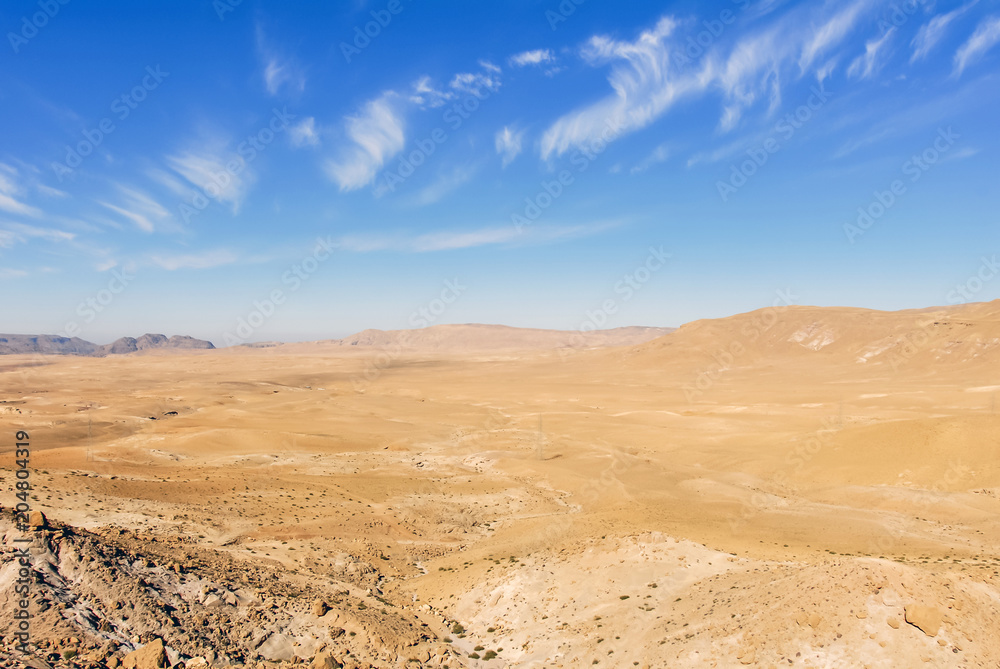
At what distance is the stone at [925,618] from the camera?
10047 mm

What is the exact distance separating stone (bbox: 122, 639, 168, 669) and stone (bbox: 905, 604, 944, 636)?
14.8 m

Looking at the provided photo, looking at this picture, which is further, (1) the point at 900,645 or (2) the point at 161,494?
(2) the point at 161,494

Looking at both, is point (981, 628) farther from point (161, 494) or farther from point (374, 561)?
point (161, 494)

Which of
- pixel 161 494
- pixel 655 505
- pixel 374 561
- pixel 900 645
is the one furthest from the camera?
pixel 655 505

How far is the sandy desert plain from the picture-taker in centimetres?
1109

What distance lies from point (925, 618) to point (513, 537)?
564 inches

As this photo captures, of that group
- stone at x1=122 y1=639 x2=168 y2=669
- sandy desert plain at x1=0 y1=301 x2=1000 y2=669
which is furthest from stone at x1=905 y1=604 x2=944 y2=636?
stone at x1=122 y1=639 x2=168 y2=669

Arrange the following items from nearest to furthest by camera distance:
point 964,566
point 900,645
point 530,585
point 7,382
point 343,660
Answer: point 900,645, point 343,660, point 964,566, point 530,585, point 7,382

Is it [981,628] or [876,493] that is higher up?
[981,628]

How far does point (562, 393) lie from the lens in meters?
81.1

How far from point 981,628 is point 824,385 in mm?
79904

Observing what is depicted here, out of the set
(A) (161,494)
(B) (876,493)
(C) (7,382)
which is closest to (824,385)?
(B) (876,493)

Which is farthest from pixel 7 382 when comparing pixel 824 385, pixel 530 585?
pixel 824 385

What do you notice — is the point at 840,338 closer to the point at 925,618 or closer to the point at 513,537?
the point at 513,537
